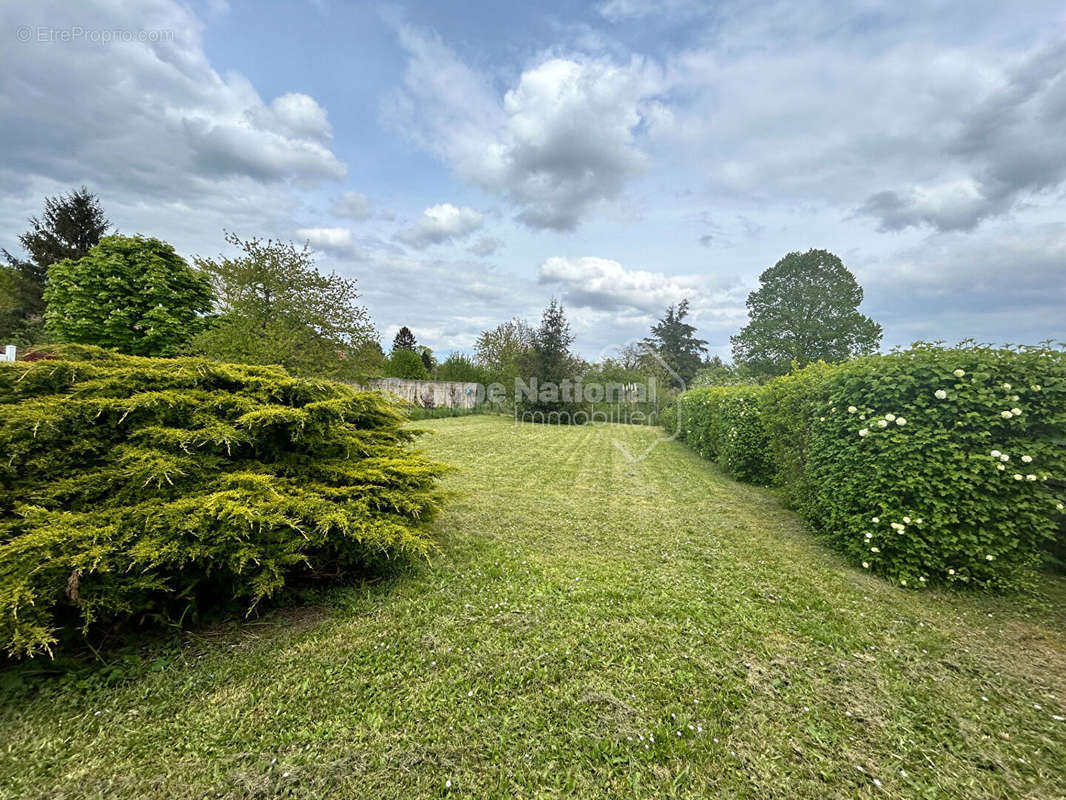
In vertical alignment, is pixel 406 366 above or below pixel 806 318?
below

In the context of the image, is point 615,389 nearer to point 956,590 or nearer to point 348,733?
point 956,590

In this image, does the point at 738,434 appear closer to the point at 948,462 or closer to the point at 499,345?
the point at 948,462

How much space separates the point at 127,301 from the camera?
12375 millimetres

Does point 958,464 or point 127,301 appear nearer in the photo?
point 958,464

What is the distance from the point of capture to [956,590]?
11.4 feet

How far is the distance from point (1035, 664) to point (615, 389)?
22270 mm

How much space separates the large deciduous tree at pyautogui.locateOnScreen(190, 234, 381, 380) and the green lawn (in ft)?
22.5

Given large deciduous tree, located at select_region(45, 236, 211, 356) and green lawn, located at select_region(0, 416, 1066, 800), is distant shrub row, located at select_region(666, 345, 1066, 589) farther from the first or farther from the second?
large deciduous tree, located at select_region(45, 236, 211, 356)

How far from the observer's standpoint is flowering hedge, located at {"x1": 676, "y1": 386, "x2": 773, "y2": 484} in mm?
Result: 7855

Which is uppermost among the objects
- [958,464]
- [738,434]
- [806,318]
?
[806,318]

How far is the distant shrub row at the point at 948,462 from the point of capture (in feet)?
10.6

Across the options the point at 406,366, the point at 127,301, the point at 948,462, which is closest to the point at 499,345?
the point at 406,366

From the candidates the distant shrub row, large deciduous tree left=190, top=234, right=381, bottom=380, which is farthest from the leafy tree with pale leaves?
the distant shrub row

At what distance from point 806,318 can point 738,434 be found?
58.7 feet
